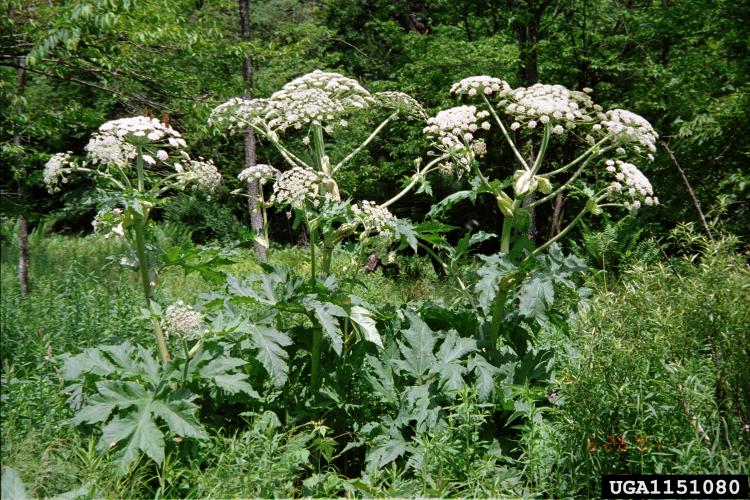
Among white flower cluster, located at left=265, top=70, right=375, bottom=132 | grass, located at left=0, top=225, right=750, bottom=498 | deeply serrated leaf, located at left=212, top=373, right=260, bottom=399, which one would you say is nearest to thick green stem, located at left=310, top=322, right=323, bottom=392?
grass, located at left=0, top=225, right=750, bottom=498

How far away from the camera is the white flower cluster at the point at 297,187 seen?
12.3 feet

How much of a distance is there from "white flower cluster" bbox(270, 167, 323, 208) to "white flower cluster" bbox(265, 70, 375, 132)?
32cm

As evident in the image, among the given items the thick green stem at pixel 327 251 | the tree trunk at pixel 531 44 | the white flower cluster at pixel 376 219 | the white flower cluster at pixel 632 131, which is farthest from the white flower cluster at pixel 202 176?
the tree trunk at pixel 531 44

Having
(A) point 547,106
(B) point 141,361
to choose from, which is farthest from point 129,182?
(A) point 547,106

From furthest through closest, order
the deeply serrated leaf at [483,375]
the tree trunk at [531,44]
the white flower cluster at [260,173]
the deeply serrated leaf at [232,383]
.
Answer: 1. the tree trunk at [531,44]
2. the white flower cluster at [260,173]
3. the deeply serrated leaf at [483,375]
4. the deeply serrated leaf at [232,383]

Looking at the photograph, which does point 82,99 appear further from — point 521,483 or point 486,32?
point 521,483

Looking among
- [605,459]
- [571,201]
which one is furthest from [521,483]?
[571,201]

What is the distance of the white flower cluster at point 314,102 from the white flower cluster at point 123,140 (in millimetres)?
663

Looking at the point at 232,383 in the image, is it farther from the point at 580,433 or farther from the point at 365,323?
the point at 580,433

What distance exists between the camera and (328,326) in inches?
136

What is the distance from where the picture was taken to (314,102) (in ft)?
13.1

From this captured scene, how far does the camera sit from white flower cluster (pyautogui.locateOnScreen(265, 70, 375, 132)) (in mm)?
3961

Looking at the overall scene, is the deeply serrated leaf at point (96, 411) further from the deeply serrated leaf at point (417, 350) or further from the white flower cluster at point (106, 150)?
the deeply serrated leaf at point (417, 350)

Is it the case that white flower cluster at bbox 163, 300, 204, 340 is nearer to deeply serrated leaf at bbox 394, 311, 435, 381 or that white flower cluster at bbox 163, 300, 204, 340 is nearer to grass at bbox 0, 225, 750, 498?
grass at bbox 0, 225, 750, 498
